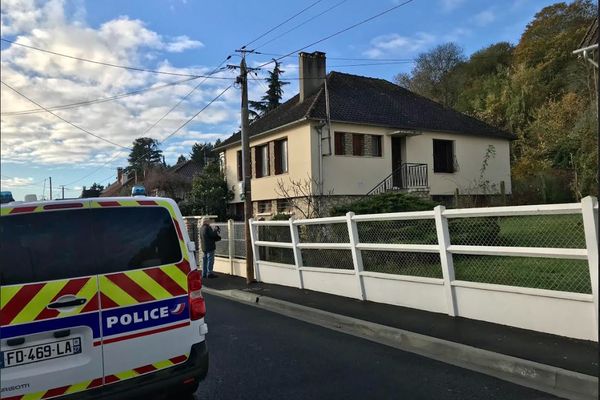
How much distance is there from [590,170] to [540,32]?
33.9 m

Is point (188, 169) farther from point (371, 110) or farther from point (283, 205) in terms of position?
point (371, 110)

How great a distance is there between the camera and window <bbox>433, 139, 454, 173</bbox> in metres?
26.0

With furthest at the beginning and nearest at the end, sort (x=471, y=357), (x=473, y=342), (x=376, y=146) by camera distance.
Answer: (x=376, y=146) < (x=473, y=342) < (x=471, y=357)

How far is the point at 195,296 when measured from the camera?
14.6 feet

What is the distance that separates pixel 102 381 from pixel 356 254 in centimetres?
623

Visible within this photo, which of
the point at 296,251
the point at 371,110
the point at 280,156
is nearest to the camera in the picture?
the point at 296,251

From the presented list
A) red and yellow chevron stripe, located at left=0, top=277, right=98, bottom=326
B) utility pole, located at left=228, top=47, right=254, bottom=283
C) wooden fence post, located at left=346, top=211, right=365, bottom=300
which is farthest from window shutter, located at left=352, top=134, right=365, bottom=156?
red and yellow chevron stripe, located at left=0, top=277, right=98, bottom=326

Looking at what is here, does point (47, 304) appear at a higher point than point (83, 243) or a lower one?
lower

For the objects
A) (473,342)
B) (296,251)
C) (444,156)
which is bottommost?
(473,342)

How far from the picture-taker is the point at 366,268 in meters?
9.73

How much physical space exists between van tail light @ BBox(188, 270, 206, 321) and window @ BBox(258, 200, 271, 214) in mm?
20889

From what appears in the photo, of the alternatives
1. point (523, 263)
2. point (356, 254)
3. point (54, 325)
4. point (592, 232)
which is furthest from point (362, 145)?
point (54, 325)

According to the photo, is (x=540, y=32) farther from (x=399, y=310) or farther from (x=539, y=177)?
(x=399, y=310)

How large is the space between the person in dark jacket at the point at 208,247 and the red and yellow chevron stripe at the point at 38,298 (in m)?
11.4
